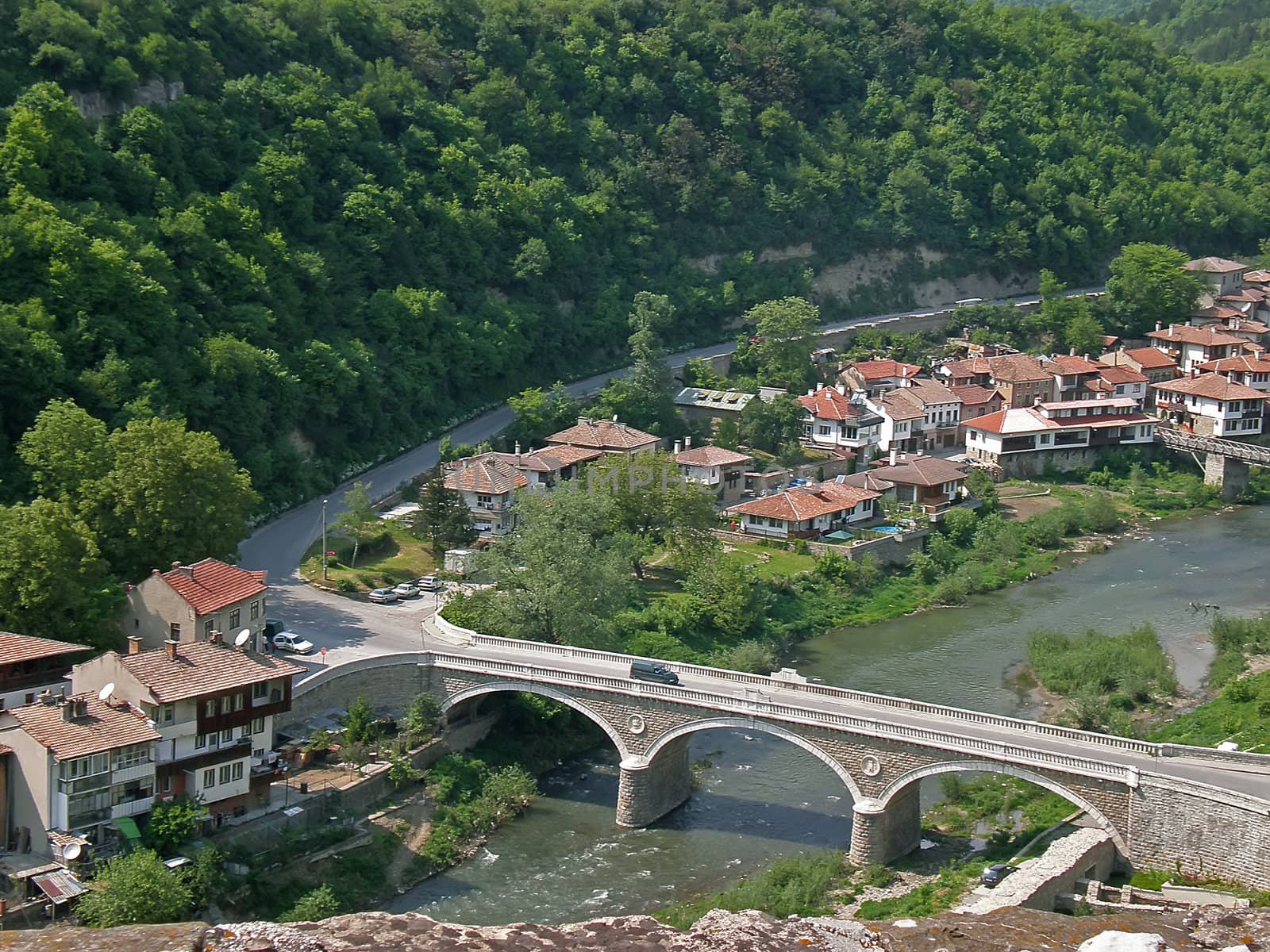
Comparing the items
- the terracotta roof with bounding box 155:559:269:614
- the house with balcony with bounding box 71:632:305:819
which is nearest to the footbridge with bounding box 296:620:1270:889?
the terracotta roof with bounding box 155:559:269:614

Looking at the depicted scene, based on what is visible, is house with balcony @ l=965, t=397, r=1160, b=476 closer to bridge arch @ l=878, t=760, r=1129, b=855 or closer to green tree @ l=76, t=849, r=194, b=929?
bridge arch @ l=878, t=760, r=1129, b=855

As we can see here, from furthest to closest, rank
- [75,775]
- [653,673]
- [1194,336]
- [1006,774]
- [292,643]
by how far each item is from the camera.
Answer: [1194,336] < [292,643] < [653,673] < [1006,774] < [75,775]

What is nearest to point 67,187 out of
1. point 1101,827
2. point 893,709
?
point 893,709

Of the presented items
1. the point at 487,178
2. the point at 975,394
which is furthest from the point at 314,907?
the point at 487,178

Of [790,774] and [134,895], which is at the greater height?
[790,774]

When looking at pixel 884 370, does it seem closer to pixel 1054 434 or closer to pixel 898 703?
pixel 1054 434

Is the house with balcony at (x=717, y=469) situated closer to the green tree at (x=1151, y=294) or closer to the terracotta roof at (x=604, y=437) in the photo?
the terracotta roof at (x=604, y=437)

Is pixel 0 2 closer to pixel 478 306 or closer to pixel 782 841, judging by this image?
pixel 478 306

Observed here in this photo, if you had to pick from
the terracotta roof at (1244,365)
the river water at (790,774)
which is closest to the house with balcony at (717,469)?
the river water at (790,774)

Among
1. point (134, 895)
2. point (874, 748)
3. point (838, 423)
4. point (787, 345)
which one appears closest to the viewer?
point (134, 895)
